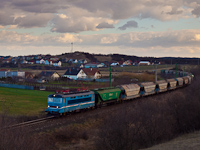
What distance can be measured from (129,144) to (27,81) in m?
84.0

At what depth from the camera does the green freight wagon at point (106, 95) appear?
4469 centimetres

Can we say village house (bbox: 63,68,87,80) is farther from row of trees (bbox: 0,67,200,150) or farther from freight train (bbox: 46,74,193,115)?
row of trees (bbox: 0,67,200,150)

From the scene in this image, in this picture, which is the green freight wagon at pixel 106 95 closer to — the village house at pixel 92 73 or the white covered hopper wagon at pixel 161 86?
the white covered hopper wagon at pixel 161 86

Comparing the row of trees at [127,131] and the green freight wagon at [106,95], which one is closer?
the row of trees at [127,131]

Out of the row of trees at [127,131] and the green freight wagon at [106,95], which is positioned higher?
the green freight wagon at [106,95]

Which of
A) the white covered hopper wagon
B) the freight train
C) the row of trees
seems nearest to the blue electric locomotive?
the freight train

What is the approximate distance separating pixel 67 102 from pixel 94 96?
7.54m

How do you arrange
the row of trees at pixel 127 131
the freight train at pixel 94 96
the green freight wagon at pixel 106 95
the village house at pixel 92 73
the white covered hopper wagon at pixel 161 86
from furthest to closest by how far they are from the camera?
1. the village house at pixel 92 73
2. the white covered hopper wagon at pixel 161 86
3. the green freight wagon at pixel 106 95
4. the freight train at pixel 94 96
5. the row of trees at pixel 127 131

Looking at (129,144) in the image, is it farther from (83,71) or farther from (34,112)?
(83,71)

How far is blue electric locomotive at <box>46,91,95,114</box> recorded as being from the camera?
3669 cm

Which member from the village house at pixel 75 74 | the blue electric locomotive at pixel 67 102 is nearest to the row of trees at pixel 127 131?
the blue electric locomotive at pixel 67 102

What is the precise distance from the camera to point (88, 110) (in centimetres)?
4366

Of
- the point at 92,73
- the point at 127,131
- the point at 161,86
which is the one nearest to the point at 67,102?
the point at 127,131

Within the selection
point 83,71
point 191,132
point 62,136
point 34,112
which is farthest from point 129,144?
point 83,71
